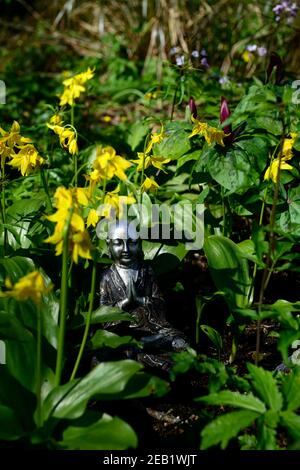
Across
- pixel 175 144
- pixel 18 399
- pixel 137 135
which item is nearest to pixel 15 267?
pixel 18 399

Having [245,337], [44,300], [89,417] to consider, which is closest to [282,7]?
[245,337]

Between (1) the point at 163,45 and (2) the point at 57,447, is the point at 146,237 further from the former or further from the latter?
(1) the point at 163,45

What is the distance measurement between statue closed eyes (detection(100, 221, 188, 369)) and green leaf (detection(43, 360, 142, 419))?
443 millimetres

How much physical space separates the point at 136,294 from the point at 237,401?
0.72 m

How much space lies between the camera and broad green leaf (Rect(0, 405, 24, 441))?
5.75 ft

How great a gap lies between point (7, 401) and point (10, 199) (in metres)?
1.81

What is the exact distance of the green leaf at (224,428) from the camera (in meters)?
1.68

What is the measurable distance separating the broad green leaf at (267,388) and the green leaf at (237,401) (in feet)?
0.08

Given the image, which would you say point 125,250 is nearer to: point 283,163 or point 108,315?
point 108,315

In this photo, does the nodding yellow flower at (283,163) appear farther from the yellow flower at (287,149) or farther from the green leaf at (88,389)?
the green leaf at (88,389)

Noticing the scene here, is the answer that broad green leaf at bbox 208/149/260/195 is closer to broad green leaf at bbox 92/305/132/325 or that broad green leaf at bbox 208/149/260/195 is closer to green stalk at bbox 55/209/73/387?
broad green leaf at bbox 92/305/132/325

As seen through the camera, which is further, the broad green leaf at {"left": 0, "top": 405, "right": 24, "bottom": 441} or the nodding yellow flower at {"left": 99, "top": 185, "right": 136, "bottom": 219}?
the nodding yellow flower at {"left": 99, "top": 185, "right": 136, "bottom": 219}

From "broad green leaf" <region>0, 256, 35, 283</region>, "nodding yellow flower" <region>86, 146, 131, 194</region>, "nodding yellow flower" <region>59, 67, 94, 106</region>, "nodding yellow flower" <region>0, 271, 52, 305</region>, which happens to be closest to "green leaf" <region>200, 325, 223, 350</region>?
"broad green leaf" <region>0, 256, 35, 283</region>
